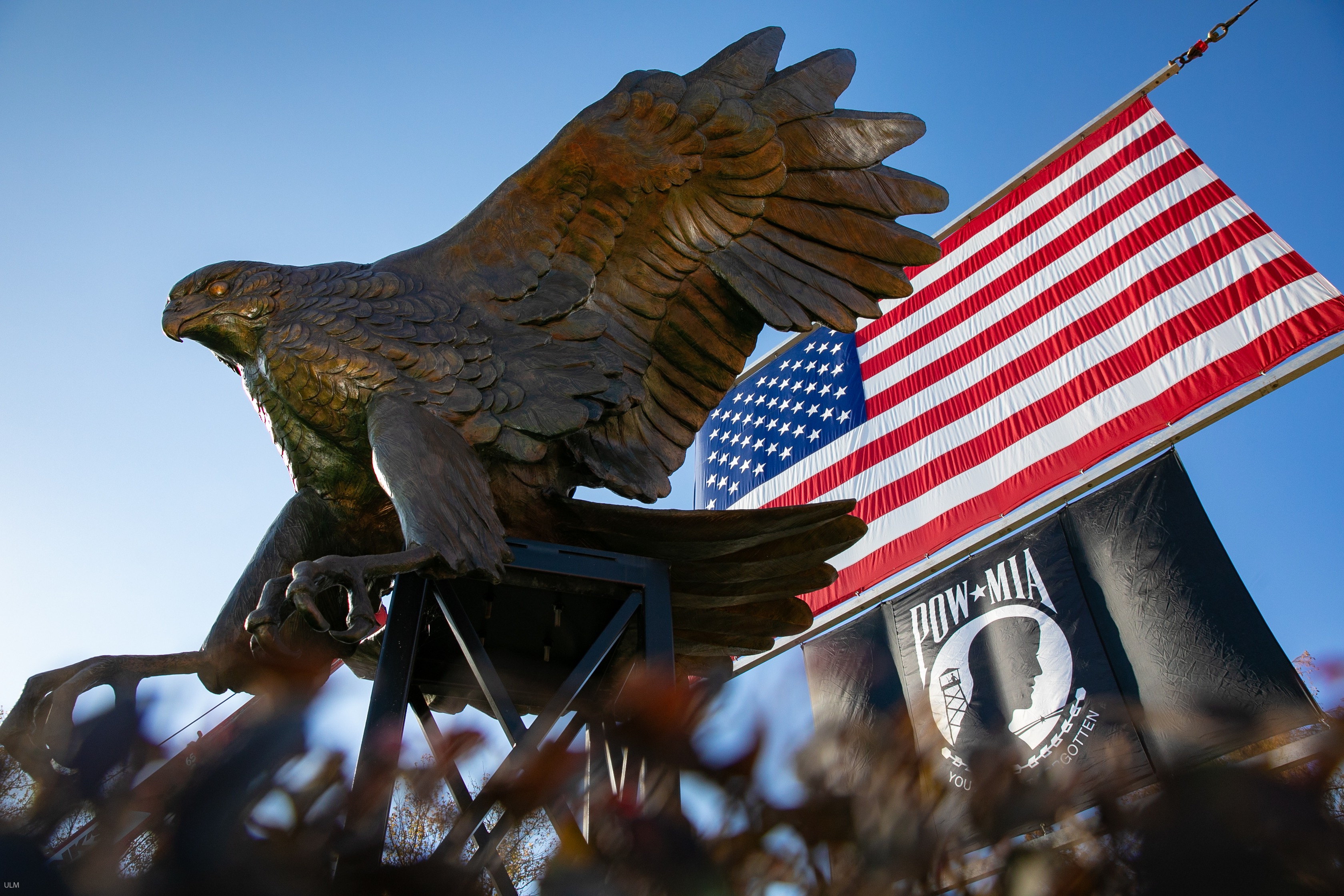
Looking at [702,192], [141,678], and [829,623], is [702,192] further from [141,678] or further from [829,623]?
[829,623]

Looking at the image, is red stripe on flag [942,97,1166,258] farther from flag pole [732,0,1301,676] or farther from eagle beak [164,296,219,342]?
eagle beak [164,296,219,342]

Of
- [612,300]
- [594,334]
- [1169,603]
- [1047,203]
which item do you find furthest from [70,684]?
[1047,203]

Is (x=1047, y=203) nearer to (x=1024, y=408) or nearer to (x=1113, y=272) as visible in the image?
(x=1113, y=272)

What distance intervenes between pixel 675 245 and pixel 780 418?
6210mm

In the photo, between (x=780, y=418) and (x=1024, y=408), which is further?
(x=780, y=418)

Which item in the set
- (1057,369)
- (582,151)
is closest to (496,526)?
(582,151)

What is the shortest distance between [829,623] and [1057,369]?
3.08m

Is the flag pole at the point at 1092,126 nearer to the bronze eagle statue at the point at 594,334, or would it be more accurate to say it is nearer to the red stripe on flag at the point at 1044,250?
the red stripe on flag at the point at 1044,250

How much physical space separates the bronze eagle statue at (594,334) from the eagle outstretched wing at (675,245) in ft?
0.03

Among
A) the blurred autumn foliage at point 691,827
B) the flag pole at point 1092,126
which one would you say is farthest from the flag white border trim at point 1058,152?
the blurred autumn foliage at point 691,827

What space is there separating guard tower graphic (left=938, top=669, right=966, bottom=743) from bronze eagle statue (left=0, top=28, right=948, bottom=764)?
12.6 feet

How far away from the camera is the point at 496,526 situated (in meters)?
3.46

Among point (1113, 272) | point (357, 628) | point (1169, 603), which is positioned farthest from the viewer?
point (1113, 272)

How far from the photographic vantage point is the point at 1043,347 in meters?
8.16
